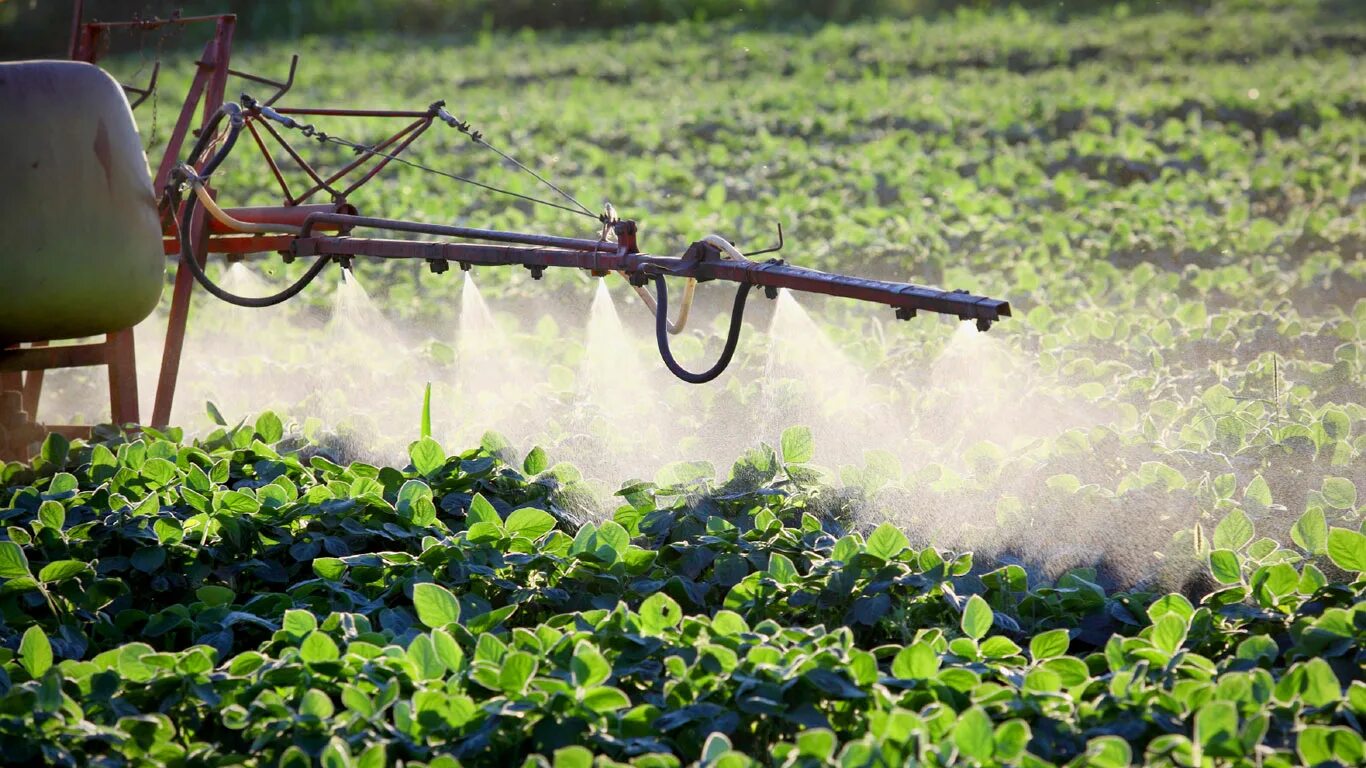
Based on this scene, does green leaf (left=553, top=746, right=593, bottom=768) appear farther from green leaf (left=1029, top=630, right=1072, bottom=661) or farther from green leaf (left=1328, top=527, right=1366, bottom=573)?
green leaf (left=1328, top=527, right=1366, bottom=573)

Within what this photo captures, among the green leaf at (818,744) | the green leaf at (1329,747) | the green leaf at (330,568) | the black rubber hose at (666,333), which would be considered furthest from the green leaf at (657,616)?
the green leaf at (1329,747)

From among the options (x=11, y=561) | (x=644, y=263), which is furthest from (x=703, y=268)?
(x=11, y=561)

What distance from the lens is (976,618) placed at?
2346 mm

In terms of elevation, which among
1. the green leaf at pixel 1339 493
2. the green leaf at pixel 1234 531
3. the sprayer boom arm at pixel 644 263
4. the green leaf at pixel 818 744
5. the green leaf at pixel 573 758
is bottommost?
the green leaf at pixel 573 758

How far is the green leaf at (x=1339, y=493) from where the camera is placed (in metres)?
2.79

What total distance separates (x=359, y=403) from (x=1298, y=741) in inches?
113

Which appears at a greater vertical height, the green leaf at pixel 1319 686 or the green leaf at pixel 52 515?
the green leaf at pixel 1319 686

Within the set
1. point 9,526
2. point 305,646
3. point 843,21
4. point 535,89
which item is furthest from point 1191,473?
point 843,21

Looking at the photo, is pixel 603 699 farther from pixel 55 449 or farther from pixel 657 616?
pixel 55 449

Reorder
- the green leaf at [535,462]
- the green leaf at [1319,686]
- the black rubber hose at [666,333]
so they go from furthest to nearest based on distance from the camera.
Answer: the green leaf at [535,462] → the black rubber hose at [666,333] → the green leaf at [1319,686]

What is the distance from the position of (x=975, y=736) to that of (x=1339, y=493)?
1.29m

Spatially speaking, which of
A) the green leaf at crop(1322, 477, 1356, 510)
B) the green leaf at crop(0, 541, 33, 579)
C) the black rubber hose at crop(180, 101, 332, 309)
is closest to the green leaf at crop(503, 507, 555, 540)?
the green leaf at crop(0, 541, 33, 579)

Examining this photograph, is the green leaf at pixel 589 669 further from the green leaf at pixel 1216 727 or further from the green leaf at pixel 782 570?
the green leaf at pixel 1216 727

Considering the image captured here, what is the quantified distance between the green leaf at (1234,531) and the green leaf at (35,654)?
6.87 ft
